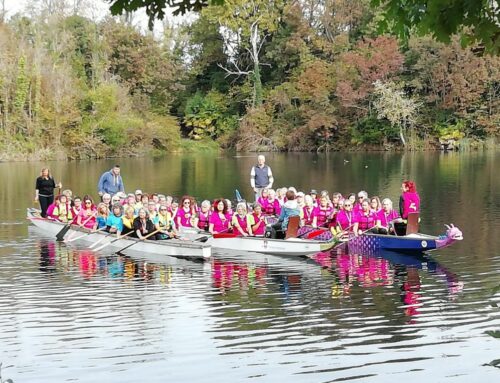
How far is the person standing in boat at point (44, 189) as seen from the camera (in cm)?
2338

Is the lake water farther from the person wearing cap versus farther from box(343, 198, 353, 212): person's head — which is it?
the person wearing cap

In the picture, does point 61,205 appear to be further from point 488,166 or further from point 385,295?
point 488,166

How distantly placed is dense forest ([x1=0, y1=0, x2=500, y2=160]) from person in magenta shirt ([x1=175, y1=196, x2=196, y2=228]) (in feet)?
117

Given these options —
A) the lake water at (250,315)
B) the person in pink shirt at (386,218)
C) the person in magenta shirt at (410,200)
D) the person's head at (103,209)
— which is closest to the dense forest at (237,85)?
the person's head at (103,209)

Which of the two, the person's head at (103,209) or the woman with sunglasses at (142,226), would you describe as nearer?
the woman with sunglasses at (142,226)

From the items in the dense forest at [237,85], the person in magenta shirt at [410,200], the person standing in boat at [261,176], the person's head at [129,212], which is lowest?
the person's head at [129,212]

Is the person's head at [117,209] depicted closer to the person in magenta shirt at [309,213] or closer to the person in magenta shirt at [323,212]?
the person in magenta shirt at [309,213]

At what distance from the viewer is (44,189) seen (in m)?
23.5

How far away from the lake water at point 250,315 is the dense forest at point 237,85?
36032 mm

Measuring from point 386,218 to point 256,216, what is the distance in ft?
10.0

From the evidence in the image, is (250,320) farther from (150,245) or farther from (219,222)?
(219,222)

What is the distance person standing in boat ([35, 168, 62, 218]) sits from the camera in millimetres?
23375

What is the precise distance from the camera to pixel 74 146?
58.1 metres

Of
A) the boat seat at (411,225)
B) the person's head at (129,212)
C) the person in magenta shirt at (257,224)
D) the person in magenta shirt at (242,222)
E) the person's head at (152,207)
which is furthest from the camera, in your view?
the person's head at (152,207)
